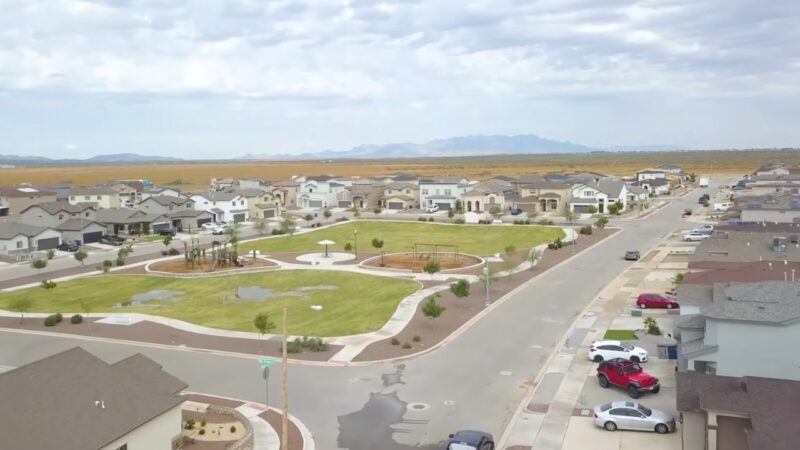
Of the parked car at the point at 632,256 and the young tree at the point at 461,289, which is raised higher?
the young tree at the point at 461,289

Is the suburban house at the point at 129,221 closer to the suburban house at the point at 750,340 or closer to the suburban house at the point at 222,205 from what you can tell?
the suburban house at the point at 222,205

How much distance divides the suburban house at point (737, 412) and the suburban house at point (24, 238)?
8083 cm

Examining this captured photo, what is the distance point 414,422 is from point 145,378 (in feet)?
37.4

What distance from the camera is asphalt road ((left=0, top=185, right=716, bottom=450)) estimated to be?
28703 mm

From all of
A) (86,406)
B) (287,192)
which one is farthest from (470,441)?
(287,192)

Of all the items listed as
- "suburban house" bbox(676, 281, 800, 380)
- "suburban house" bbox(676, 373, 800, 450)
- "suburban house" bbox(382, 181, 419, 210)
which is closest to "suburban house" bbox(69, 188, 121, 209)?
"suburban house" bbox(382, 181, 419, 210)

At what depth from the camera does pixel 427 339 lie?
137 feet

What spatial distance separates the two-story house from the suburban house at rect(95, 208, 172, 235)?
4991 cm

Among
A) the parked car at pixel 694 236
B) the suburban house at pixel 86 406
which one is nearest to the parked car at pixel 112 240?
the suburban house at pixel 86 406

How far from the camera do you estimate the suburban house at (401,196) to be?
131 meters

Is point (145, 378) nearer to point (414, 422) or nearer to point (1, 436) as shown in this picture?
point (1, 436)

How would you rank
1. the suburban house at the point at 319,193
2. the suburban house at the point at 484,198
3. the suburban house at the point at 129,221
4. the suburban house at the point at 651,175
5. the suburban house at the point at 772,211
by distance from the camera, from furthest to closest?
the suburban house at the point at 651,175, the suburban house at the point at 319,193, the suburban house at the point at 484,198, the suburban house at the point at 129,221, the suburban house at the point at 772,211

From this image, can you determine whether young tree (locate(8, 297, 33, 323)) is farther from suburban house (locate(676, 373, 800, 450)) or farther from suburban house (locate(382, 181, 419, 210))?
suburban house (locate(382, 181, 419, 210))

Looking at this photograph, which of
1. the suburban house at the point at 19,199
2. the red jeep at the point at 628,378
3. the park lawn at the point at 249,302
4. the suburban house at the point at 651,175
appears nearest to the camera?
the red jeep at the point at 628,378
